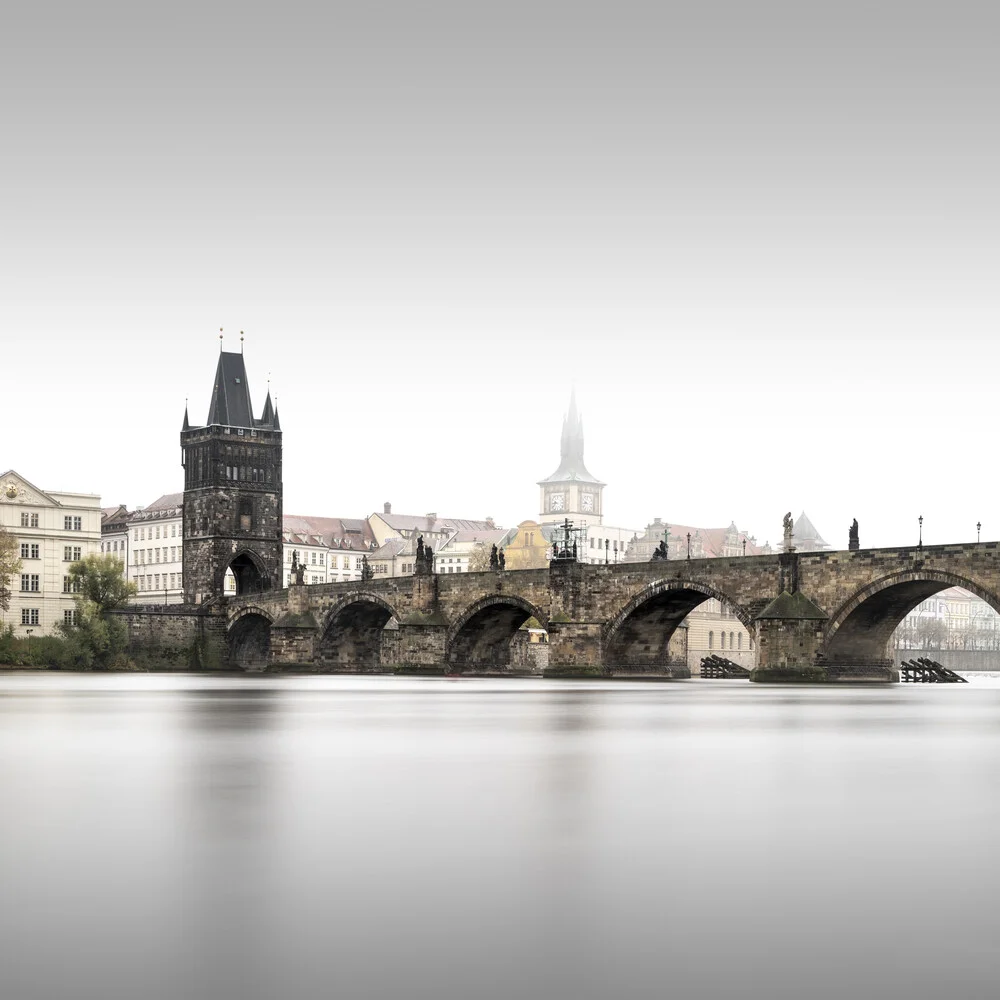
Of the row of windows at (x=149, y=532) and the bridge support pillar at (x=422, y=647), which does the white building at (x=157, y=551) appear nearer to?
the row of windows at (x=149, y=532)

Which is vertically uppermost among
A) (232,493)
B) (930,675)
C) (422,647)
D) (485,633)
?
(232,493)

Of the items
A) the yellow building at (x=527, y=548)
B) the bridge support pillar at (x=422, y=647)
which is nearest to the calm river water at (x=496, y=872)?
the bridge support pillar at (x=422, y=647)

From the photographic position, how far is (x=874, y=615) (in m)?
55.8

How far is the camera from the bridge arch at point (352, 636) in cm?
8900

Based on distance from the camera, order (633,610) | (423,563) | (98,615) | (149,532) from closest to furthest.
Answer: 1. (633,610)
2. (423,563)
3. (98,615)
4. (149,532)

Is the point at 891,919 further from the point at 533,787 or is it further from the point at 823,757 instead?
the point at 823,757

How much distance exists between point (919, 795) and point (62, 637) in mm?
78253

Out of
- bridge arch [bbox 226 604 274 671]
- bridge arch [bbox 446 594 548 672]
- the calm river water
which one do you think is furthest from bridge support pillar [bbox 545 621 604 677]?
the calm river water

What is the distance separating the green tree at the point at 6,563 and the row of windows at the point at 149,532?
192 feet

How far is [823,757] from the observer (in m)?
18.7

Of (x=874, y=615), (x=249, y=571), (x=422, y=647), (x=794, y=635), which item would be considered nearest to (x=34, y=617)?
(x=249, y=571)

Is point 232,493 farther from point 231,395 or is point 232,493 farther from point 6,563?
point 6,563

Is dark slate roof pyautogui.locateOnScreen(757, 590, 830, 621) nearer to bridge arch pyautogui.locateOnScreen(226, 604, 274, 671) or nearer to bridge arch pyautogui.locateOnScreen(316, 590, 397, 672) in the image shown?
bridge arch pyautogui.locateOnScreen(316, 590, 397, 672)

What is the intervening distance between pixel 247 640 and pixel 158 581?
41.4m
